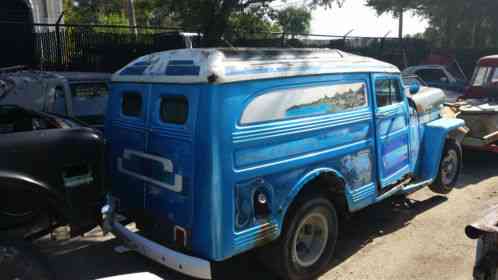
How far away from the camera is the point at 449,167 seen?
6.66 m

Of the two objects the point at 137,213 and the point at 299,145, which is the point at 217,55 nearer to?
the point at 299,145

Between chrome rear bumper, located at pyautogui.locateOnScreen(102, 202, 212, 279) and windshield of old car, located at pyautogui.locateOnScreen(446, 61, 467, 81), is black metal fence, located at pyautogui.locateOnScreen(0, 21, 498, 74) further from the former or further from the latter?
chrome rear bumper, located at pyautogui.locateOnScreen(102, 202, 212, 279)

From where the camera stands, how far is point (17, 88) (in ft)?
20.3

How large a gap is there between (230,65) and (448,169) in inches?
179

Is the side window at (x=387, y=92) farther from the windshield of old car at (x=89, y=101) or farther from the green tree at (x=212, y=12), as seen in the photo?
the green tree at (x=212, y=12)

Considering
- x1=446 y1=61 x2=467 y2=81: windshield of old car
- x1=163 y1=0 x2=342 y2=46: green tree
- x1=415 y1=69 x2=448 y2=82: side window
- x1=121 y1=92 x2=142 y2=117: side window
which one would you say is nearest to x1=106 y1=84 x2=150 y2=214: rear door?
x1=121 y1=92 x2=142 y2=117: side window

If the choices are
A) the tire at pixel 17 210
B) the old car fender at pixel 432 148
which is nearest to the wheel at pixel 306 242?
the tire at pixel 17 210

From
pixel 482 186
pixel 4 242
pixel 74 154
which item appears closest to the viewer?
pixel 4 242

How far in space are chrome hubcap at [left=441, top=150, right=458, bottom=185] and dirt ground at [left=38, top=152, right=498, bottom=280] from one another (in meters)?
0.35

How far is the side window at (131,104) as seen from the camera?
13.6ft

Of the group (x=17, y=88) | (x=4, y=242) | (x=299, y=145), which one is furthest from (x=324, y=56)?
(x=17, y=88)

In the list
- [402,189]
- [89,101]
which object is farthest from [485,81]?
[89,101]

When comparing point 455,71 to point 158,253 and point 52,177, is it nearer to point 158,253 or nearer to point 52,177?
point 158,253

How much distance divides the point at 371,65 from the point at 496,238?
2410 mm
